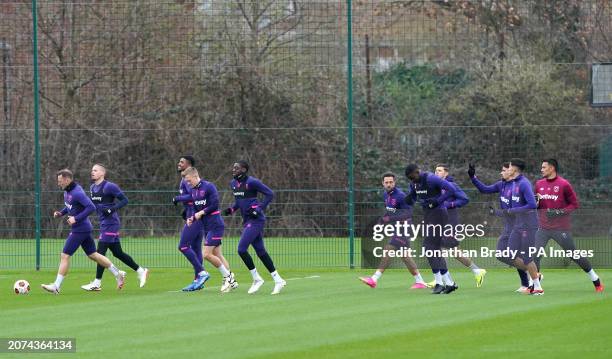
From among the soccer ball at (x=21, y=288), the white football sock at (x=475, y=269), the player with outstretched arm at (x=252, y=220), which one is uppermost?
the player with outstretched arm at (x=252, y=220)

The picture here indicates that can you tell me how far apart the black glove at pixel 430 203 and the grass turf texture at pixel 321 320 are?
1.32 metres

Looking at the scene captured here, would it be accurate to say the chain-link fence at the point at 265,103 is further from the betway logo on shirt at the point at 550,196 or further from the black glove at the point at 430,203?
the black glove at the point at 430,203

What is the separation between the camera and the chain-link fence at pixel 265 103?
29.5m

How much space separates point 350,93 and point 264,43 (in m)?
4.20

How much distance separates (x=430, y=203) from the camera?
20281 millimetres

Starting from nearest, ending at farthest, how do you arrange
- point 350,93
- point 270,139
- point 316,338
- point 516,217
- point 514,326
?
point 316,338 < point 514,326 < point 516,217 < point 350,93 < point 270,139

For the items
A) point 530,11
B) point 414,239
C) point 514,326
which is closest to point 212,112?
point 530,11

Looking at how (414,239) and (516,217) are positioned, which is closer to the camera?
(516,217)

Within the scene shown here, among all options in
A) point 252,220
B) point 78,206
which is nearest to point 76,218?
point 78,206

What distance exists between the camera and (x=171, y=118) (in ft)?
102

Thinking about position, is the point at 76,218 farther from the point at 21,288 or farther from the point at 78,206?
the point at 21,288

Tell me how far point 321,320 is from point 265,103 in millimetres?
15639

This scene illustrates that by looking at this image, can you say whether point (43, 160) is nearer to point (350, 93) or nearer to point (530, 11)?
point (350, 93)

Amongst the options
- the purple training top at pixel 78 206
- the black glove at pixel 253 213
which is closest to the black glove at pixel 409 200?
the black glove at pixel 253 213
